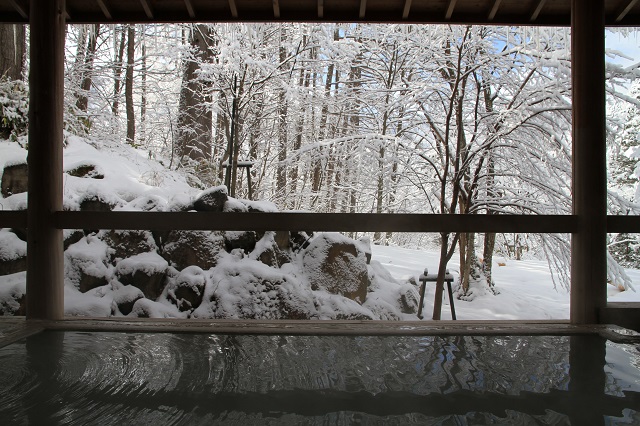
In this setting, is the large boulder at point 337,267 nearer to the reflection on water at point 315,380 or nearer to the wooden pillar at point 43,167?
the reflection on water at point 315,380

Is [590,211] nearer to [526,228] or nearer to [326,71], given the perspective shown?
[526,228]

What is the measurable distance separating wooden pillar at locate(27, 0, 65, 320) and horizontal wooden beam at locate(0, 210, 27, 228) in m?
0.05

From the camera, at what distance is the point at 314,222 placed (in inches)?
97.0

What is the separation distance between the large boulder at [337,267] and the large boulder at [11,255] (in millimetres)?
3026

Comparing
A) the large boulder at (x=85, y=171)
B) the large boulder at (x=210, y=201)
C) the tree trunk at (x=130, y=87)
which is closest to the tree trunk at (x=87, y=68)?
the tree trunk at (x=130, y=87)

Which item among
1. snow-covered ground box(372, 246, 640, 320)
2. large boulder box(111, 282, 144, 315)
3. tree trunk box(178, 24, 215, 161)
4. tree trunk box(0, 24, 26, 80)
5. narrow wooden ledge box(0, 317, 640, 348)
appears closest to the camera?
narrow wooden ledge box(0, 317, 640, 348)

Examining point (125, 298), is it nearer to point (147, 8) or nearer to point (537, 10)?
point (147, 8)

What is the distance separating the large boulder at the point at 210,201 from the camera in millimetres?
4859

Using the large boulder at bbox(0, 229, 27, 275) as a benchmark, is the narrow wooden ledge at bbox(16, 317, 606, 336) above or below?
below

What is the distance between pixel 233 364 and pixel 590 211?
214 centimetres

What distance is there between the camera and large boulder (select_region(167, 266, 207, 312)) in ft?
14.4

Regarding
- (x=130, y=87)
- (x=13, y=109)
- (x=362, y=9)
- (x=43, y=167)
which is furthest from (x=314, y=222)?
(x=130, y=87)

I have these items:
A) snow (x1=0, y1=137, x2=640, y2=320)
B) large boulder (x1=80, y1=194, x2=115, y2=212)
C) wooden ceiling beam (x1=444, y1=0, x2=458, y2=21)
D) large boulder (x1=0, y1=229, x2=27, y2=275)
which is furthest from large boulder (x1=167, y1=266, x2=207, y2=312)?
wooden ceiling beam (x1=444, y1=0, x2=458, y2=21)

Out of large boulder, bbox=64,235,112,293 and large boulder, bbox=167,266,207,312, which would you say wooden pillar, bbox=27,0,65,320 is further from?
large boulder, bbox=64,235,112,293
